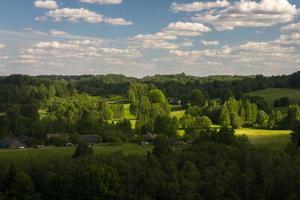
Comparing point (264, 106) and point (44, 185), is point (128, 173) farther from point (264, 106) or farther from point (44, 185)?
point (264, 106)

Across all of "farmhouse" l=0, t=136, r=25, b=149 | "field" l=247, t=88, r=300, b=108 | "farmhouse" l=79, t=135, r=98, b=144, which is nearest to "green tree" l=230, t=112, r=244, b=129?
"field" l=247, t=88, r=300, b=108

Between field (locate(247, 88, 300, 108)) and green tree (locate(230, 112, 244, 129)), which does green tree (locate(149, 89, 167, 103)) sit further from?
green tree (locate(230, 112, 244, 129))

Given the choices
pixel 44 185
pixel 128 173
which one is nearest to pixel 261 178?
pixel 128 173

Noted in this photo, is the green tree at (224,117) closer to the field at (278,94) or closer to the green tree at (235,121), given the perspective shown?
the green tree at (235,121)

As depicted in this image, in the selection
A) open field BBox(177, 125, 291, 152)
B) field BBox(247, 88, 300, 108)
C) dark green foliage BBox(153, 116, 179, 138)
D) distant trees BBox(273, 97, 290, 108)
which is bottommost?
open field BBox(177, 125, 291, 152)

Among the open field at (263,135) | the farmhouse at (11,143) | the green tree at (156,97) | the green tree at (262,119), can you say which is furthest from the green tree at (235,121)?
the farmhouse at (11,143)

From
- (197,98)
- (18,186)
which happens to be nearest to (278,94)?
(197,98)
